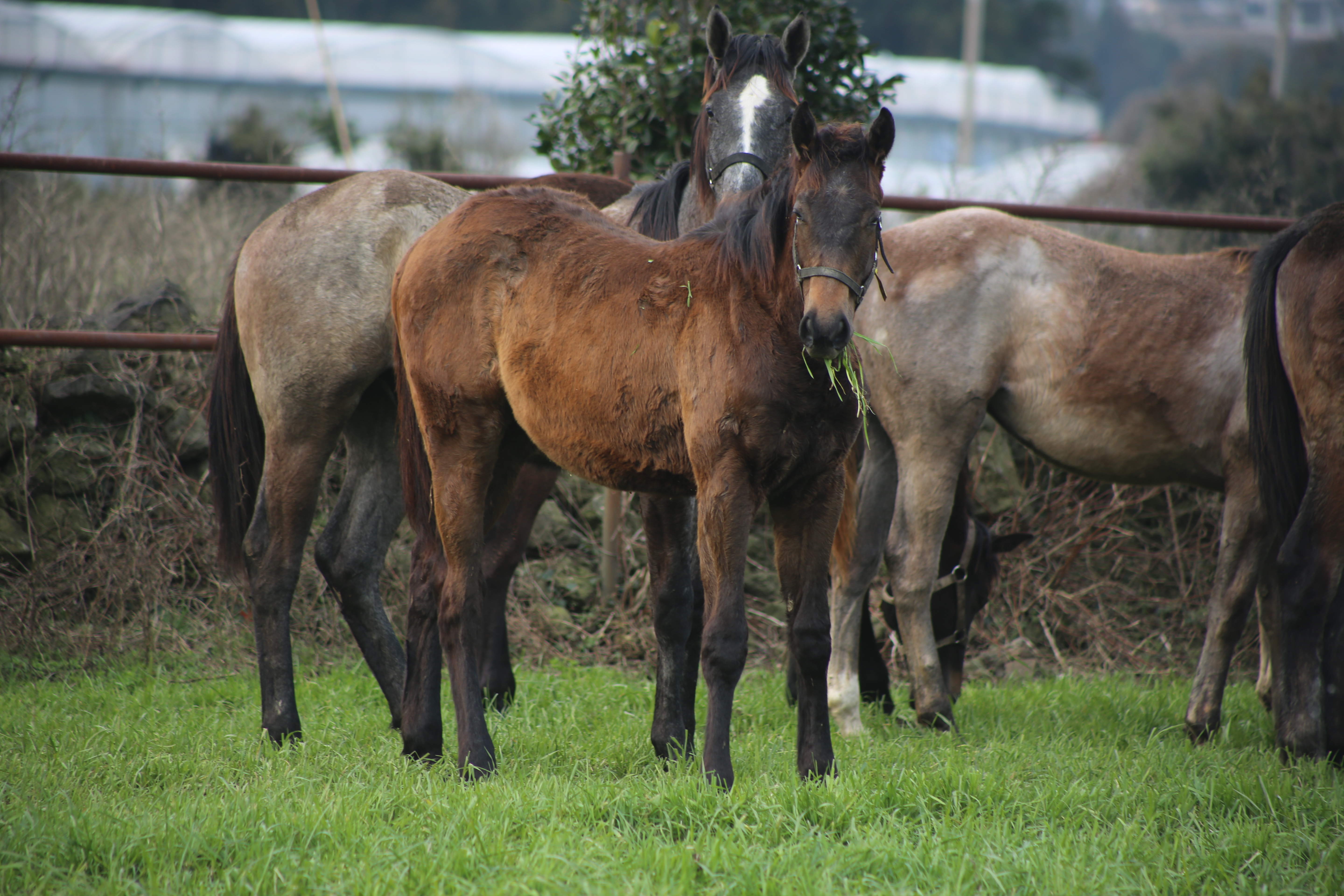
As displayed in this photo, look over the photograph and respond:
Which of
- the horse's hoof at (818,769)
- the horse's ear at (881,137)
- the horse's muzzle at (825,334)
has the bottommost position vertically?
the horse's hoof at (818,769)

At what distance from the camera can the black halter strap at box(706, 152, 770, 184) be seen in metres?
3.89

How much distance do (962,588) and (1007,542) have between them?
0.28 m

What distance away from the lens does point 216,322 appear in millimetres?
5723

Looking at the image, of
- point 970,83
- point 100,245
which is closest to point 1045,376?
point 100,245

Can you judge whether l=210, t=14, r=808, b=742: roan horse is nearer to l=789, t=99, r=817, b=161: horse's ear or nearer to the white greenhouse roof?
l=789, t=99, r=817, b=161: horse's ear

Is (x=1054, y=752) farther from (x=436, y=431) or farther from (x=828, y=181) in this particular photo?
(x=436, y=431)

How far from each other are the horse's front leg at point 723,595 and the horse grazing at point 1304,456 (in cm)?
205

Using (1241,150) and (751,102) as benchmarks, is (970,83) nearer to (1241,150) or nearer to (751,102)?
(1241,150)

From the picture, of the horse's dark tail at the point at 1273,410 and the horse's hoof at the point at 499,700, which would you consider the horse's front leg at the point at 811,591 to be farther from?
the horse's dark tail at the point at 1273,410

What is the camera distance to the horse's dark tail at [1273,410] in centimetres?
371

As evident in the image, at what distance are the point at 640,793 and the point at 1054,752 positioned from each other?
1558mm

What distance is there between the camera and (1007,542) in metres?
4.44

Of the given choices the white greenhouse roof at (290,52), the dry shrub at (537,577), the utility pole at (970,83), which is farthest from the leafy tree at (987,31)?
the dry shrub at (537,577)

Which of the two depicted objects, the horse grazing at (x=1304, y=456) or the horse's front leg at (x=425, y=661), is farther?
the horse grazing at (x=1304, y=456)
